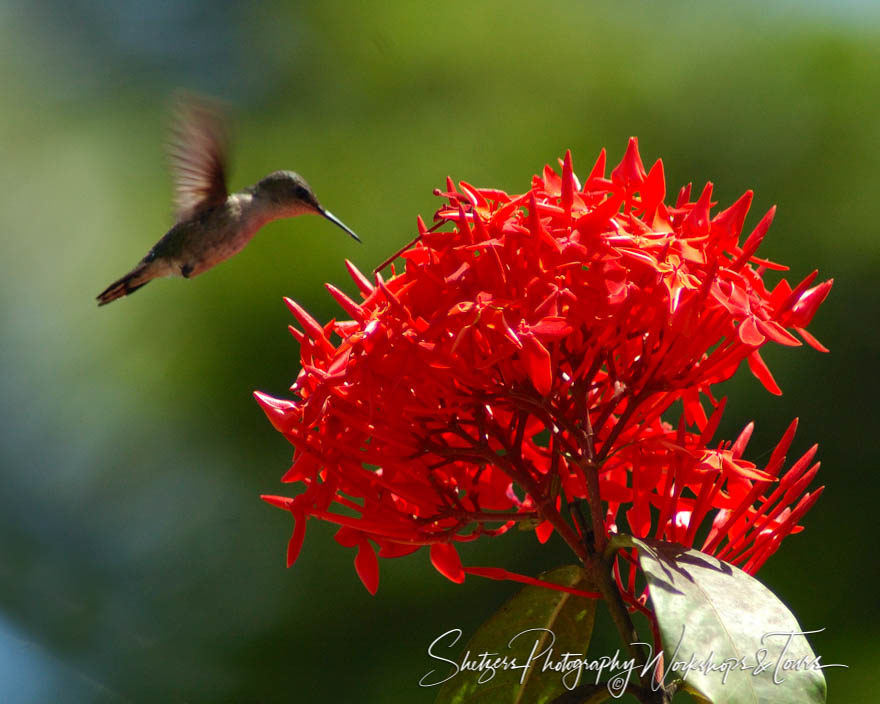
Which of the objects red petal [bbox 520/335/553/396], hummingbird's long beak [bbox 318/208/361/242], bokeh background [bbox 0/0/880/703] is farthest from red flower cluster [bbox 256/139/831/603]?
bokeh background [bbox 0/0/880/703]

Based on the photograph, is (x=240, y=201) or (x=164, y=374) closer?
(x=240, y=201)

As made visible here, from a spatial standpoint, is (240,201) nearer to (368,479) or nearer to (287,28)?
(368,479)

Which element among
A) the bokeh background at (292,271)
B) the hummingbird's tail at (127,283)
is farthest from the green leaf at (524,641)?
the bokeh background at (292,271)

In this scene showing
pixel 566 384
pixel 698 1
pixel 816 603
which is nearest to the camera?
pixel 566 384

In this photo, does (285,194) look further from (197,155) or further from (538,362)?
(538,362)

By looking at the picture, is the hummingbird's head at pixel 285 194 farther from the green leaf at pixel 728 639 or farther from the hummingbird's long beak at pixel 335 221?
the green leaf at pixel 728 639

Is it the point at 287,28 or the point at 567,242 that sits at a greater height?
the point at 287,28

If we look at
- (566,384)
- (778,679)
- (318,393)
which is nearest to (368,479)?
(318,393)
